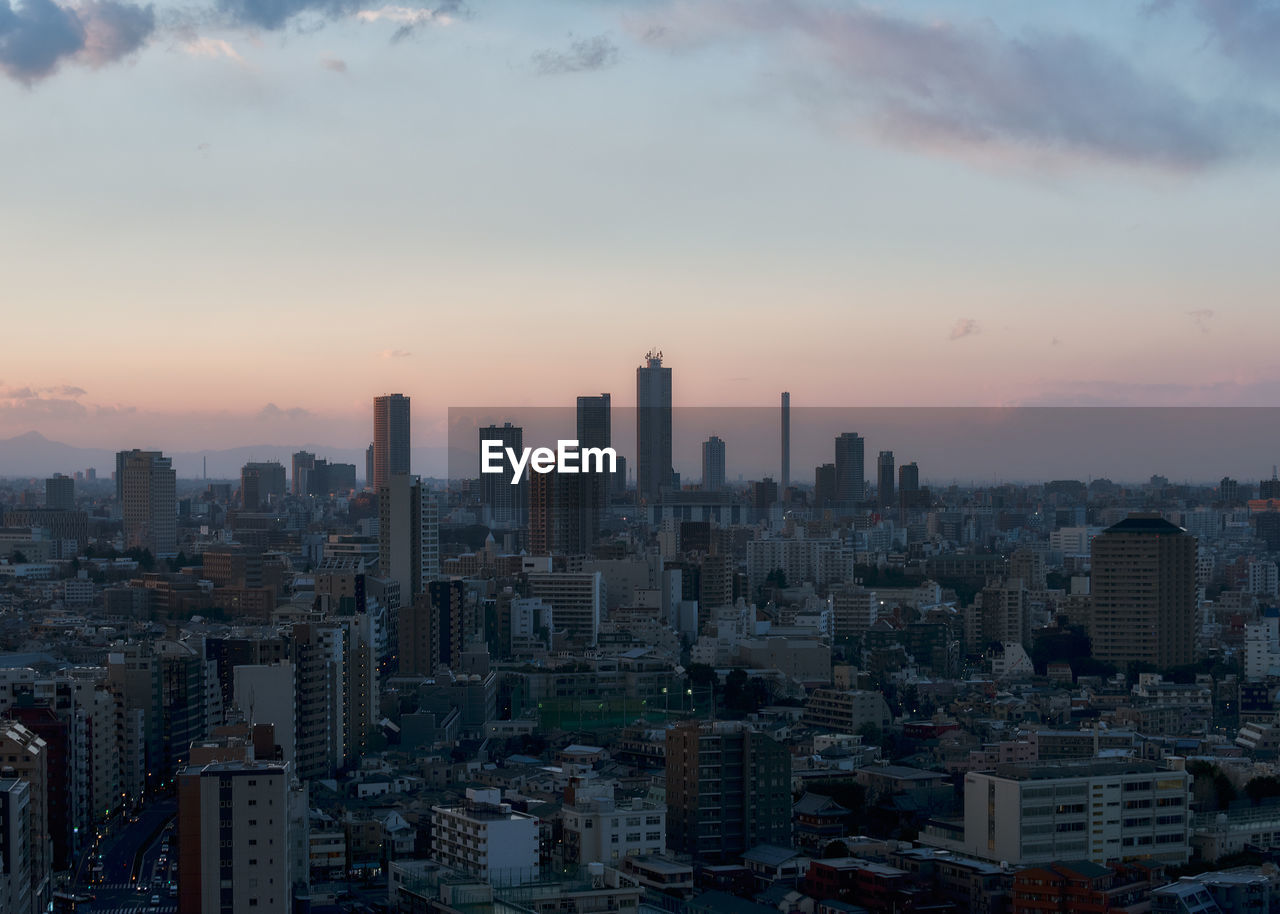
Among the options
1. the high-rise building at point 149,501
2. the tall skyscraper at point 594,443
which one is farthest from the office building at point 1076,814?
the high-rise building at point 149,501

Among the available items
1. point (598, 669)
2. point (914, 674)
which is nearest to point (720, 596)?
point (914, 674)

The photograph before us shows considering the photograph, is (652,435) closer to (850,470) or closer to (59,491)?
(850,470)

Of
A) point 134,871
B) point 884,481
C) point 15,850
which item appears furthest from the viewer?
point 884,481

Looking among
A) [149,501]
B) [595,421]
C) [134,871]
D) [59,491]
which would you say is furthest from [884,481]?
[134,871]

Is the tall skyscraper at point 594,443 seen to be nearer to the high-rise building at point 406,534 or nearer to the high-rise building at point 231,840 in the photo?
the high-rise building at point 406,534

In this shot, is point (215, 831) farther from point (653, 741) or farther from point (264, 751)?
point (653, 741)

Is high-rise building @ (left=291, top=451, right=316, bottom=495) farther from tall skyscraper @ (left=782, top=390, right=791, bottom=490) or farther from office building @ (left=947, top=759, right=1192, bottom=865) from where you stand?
office building @ (left=947, top=759, right=1192, bottom=865)

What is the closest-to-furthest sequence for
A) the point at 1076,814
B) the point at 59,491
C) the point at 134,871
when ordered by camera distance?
1. the point at 134,871
2. the point at 1076,814
3. the point at 59,491

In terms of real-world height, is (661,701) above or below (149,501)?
below
